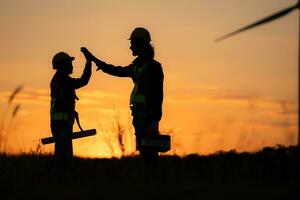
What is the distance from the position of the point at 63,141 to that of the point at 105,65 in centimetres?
167

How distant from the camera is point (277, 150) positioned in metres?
11.9

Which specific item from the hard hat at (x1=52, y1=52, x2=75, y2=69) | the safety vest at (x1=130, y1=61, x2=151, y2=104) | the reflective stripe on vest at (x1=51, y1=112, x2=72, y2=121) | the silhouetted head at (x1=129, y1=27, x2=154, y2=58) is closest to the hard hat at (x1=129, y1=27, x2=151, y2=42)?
the silhouetted head at (x1=129, y1=27, x2=154, y2=58)

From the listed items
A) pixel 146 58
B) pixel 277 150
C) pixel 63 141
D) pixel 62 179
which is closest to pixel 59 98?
pixel 63 141

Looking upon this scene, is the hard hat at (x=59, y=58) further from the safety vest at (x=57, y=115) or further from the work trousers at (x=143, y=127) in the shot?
the work trousers at (x=143, y=127)

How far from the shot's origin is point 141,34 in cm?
1207

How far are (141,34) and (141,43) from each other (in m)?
0.17

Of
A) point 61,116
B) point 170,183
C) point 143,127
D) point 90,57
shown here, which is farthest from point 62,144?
point 170,183

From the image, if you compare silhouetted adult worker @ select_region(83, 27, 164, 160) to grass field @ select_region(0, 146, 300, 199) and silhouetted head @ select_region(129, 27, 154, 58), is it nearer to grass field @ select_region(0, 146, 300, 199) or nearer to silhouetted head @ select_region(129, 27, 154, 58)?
silhouetted head @ select_region(129, 27, 154, 58)

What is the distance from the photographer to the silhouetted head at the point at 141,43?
39.4ft

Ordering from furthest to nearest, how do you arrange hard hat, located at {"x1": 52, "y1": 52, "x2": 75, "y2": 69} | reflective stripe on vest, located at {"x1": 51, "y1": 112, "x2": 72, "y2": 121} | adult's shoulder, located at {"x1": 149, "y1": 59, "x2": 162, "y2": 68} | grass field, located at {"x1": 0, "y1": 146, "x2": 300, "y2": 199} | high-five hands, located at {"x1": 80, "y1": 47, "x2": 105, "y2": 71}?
hard hat, located at {"x1": 52, "y1": 52, "x2": 75, "y2": 69}, high-five hands, located at {"x1": 80, "y1": 47, "x2": 105, "y2": 71}, reflective stripe on vest, located at {"x1": 51, "y1": 112, "x2": 72, "y2": 121}, adult's shoulder, located at {"x1": 149, "y1": 59, "x2": 162, "y2": 68}, grass field, located at {"x1": 0, "y1": 146, "x2": 300, "y2": 199}

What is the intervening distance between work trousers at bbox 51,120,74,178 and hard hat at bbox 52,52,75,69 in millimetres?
1151

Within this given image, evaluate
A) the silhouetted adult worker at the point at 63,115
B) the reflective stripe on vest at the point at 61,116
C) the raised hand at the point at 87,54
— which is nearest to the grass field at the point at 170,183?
the silhouetted adult worker at the point at 63,115

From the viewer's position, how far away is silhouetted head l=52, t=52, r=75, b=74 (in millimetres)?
13172

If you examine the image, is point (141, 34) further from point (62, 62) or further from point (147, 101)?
point (62, 62)
